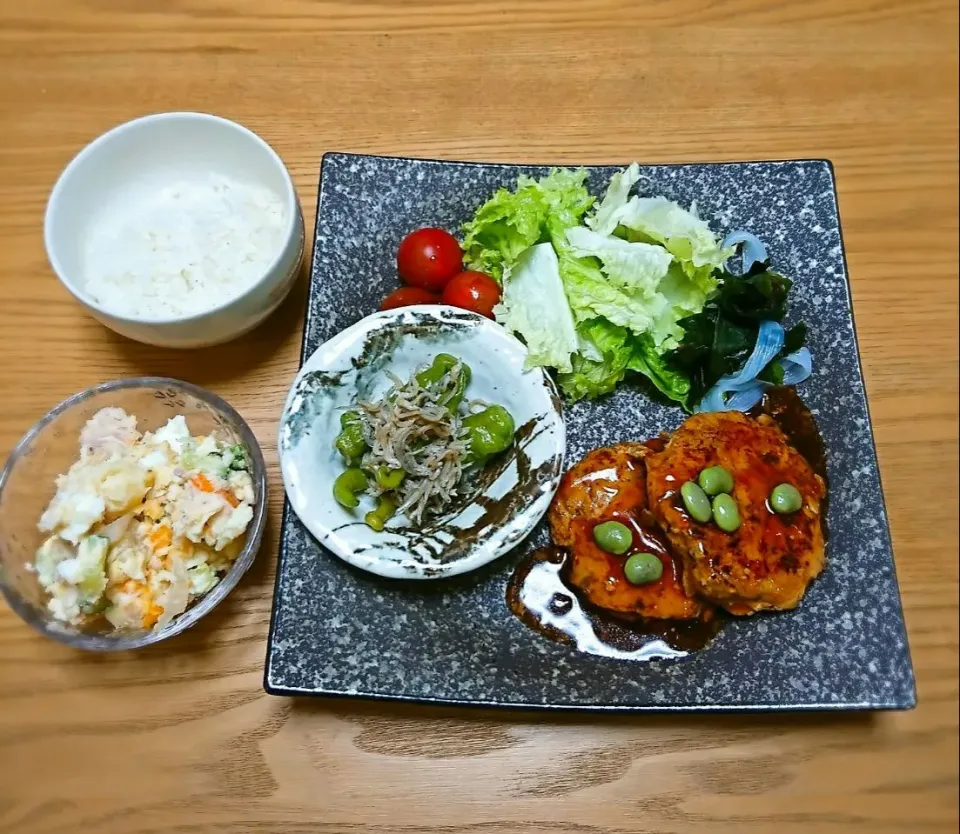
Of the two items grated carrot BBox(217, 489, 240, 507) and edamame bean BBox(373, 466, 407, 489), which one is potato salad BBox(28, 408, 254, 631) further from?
edamame bean BBox(373, 466, 407, 489)

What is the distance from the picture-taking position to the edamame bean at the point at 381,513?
2131 millimetres

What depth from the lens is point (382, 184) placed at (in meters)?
2.48

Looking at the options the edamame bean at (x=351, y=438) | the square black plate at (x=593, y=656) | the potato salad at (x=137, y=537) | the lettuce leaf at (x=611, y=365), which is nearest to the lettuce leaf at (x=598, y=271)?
the lettuce leaf at (x=611, y=365)

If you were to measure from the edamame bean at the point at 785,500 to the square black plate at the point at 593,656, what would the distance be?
0.23m

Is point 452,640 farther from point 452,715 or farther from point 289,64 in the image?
point 289,64

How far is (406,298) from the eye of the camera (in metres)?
2.39

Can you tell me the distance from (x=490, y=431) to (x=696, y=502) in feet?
1.94

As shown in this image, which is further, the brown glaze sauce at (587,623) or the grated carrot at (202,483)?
the brown glaze sauce at (587,623)

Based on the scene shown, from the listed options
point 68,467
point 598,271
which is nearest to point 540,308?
point 598,271

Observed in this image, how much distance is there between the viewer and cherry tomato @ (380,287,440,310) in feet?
7.80

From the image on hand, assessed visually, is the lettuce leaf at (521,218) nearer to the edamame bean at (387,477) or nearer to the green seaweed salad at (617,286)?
the green seaweed salad at (617,286)

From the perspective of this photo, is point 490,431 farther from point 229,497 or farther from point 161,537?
point 161,537

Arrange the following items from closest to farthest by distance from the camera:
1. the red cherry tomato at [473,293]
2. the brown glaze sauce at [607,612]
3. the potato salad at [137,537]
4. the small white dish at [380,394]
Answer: the potato salad at [137,537] < the small white dish at [380,394] < the brown glaze sauce at [607,612] < the red cherry tomato at [473,293]

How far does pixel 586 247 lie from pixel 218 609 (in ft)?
5.25
